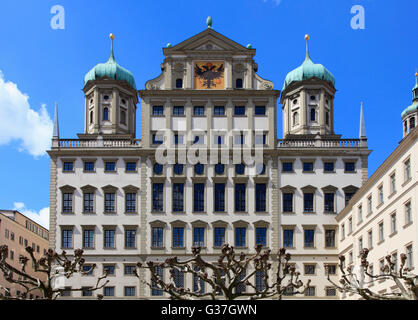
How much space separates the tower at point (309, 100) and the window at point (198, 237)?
56.8ft

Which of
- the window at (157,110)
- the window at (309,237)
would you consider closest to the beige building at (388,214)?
the window at (309,237)

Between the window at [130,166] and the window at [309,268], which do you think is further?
the window at [130,166]

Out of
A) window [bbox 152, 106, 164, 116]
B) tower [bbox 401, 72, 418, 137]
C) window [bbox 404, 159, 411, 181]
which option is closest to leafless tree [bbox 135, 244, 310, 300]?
window [bbox 404, 159, 411, 181]

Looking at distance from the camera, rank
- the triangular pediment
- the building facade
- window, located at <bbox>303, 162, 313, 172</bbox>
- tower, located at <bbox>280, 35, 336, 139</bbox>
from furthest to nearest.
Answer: tower, located at <bbox>280, 35, 336, 139</bbox>
the triangular pediment
window, located at <bbox>303, 162, 313, 172</bbox>
the building facade

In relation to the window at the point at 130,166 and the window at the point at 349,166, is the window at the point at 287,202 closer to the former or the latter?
the window at the point at 349,166

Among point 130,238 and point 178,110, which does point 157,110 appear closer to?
point 178,110

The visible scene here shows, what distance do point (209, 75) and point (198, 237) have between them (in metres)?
17.8

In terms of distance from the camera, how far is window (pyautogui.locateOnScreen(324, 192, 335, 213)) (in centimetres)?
7156

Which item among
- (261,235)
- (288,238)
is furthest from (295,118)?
(261,235)

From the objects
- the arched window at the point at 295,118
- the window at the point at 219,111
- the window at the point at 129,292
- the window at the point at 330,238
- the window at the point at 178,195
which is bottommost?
the window at the point at 129,292

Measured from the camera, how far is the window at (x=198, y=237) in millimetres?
70875

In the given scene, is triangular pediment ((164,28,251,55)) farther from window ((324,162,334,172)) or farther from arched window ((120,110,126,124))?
window ((324,162,334,172))

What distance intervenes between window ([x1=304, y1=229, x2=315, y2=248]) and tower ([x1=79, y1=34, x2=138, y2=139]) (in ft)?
80.5

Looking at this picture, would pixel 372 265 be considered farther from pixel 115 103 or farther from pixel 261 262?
pixel 115 103
